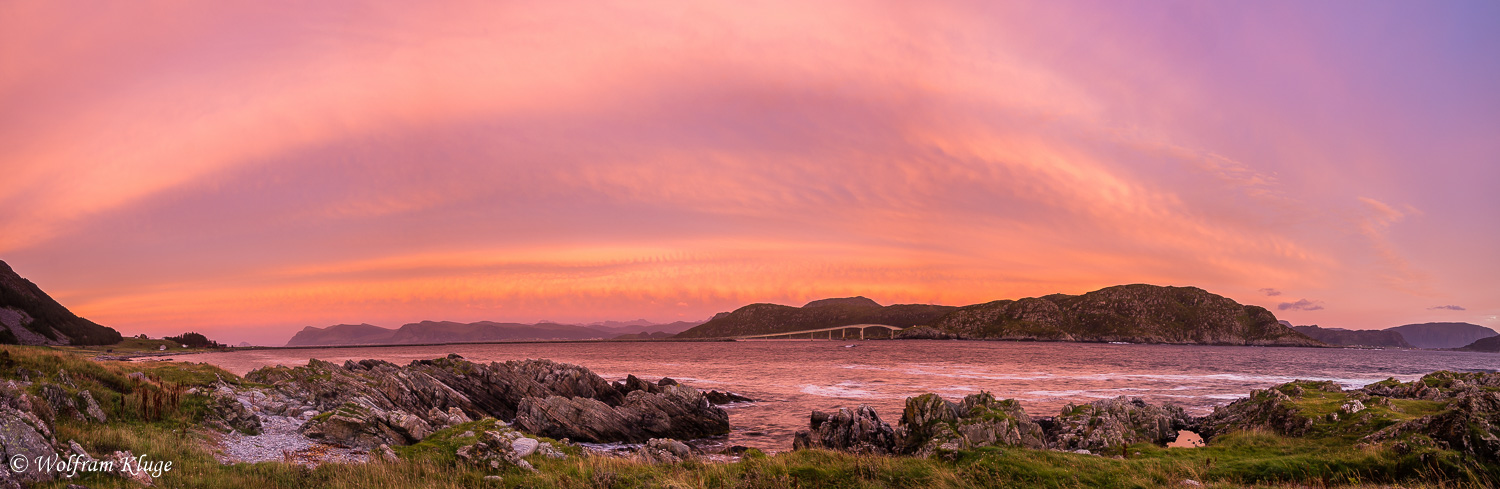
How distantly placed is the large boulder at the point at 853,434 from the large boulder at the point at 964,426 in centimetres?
76

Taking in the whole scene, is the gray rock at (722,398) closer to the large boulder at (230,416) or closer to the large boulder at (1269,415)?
the large boulder at (230,416)

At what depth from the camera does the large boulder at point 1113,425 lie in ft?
96.1

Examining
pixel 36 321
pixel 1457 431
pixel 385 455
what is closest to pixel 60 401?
pixel 385 455

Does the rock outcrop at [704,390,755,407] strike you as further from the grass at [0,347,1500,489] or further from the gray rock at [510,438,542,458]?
the grass at [0,347,1500,489]

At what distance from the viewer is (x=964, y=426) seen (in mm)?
28703

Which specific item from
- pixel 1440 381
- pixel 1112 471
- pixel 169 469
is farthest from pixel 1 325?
pixel 1440 381

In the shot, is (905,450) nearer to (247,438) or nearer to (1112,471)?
(1112,471)

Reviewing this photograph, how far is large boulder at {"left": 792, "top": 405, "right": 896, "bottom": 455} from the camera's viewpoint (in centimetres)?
2981

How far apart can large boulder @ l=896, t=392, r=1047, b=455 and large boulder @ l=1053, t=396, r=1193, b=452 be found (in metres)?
1.40

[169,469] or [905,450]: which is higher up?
[169,469]

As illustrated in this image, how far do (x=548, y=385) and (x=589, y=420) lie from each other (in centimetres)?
1707

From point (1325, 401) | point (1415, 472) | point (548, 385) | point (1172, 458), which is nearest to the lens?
point (1415, 472)

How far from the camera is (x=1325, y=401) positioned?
105ft

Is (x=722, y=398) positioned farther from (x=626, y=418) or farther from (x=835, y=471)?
(x=835, y=471)
